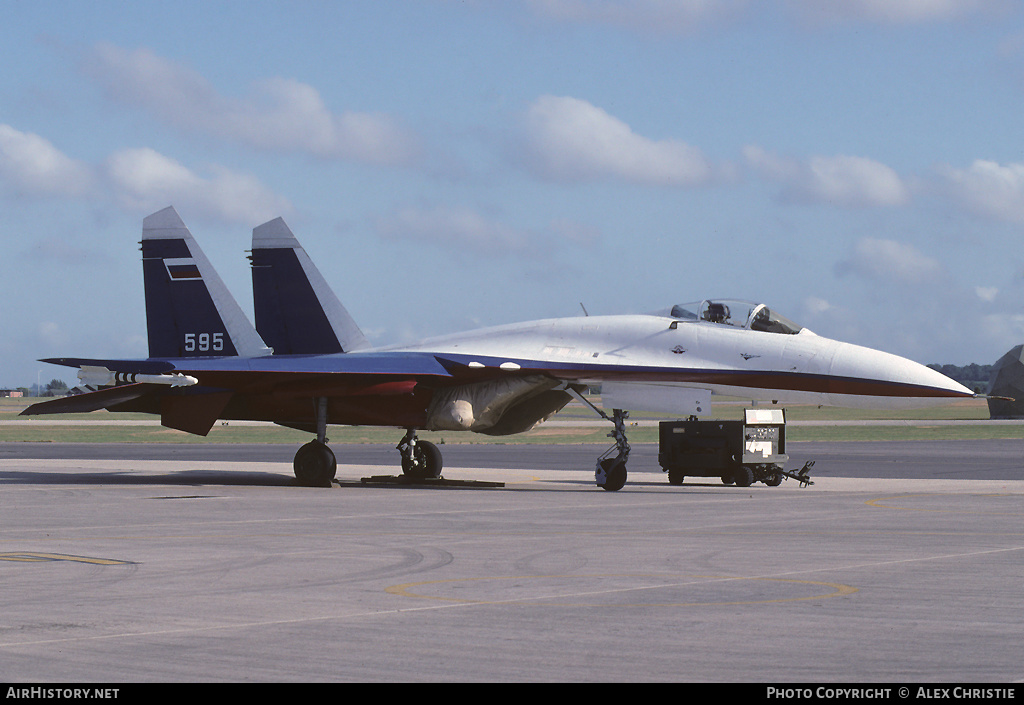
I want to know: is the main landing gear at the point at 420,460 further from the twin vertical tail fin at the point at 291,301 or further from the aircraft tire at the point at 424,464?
the twin vertical tail fin at the point at 291,301

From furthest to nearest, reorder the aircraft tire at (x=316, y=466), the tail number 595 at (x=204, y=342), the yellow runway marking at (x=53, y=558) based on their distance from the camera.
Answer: the tail number 595 at (x=204, y=342) → the aircraft tire at (x=316, y=466) → the yellow runway marking at (x=53, y=558)

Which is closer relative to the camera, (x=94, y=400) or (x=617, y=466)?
(x=617, y=466)

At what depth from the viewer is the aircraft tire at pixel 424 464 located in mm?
28656

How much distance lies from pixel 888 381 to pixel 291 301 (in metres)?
14.0

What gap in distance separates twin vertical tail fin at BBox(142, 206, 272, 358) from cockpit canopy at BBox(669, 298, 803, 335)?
1011 centimetres

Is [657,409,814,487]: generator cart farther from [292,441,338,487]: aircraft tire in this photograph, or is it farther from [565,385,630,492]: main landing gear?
[292,441,338,487]: aircraft tire

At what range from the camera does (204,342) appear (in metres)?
29.2

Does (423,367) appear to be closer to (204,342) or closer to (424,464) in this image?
(424,464)

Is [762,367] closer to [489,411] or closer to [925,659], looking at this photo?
[489,411]

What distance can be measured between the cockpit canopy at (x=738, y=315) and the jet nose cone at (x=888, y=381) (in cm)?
136

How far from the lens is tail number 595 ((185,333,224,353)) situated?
29.2 meters

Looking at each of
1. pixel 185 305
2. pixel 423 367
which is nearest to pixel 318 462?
pixel 423 367

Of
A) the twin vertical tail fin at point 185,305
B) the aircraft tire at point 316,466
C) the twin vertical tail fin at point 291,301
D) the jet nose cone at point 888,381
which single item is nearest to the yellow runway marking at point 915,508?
the jet nose cone at point 888,381
